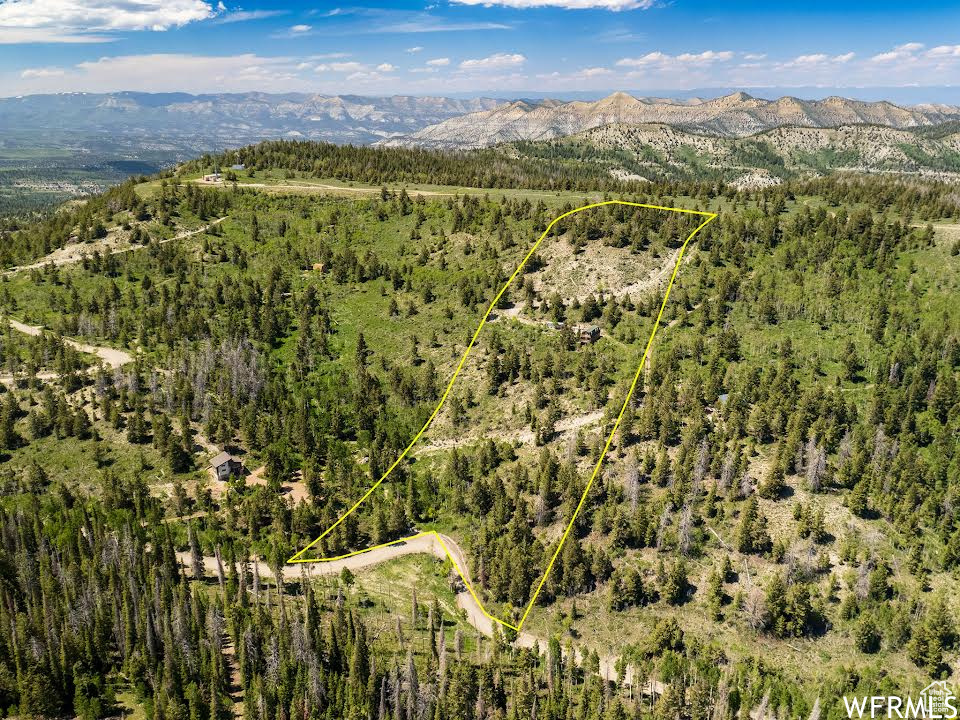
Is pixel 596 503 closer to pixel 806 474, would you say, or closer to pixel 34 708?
pixel 806 474

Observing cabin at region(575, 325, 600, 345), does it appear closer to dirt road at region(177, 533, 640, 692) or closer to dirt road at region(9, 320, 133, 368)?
Result: dirt road at region(177, 533, 640, 692)

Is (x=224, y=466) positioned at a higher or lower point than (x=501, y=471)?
lower

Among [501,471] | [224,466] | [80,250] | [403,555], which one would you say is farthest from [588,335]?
[80,250]

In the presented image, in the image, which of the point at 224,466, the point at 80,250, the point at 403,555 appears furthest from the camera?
the point at 80,250

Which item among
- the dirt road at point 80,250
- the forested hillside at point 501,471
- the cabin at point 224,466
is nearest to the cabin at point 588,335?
the forested hillside at point 501,471

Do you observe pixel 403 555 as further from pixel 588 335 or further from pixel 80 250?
pixel 80 250

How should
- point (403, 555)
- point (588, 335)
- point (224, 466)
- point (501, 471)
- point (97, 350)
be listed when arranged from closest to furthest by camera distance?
1. point (403, 555)
2. point (501, 471)
3. point (224, 466)
4. point (588, 335)
5. point (97, 350)

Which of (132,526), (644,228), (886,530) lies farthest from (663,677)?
(644,228)
